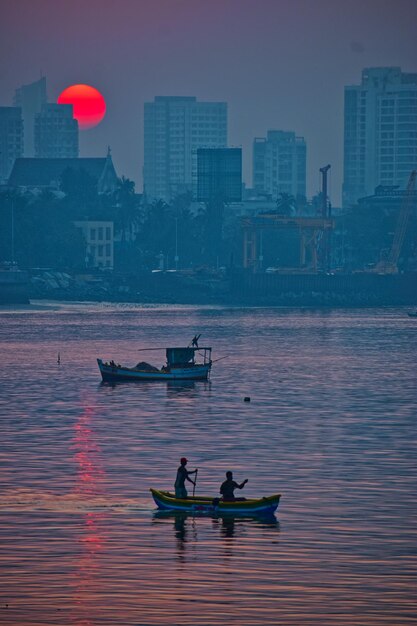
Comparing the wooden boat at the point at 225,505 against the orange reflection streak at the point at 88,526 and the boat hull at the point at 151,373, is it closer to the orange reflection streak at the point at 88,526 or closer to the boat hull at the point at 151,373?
the orange reflection streak at the point at 88,526

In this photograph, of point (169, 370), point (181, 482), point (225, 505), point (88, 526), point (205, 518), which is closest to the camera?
point (225, 505)

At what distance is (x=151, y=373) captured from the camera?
125 metres

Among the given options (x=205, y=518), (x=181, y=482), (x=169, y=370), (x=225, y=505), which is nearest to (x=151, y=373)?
(x=169, y=370)

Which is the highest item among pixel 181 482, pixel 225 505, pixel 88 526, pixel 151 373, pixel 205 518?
pixel 151 373

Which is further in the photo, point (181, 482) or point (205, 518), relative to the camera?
point (205, 518)

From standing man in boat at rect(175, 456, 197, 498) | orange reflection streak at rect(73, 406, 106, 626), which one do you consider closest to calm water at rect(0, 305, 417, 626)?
orange reflection streak at rect(73, 406, 106, 626)

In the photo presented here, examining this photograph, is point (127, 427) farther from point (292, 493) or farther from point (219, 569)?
point (219, 569)

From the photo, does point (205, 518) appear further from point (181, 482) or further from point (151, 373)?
point (151, 373)

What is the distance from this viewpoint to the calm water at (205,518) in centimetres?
4922

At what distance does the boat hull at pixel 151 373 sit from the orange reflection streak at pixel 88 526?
29250mm

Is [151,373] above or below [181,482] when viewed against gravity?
above

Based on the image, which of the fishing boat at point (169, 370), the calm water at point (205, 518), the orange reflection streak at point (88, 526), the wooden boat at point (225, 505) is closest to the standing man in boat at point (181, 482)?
the wooden boat at point (225, 505)

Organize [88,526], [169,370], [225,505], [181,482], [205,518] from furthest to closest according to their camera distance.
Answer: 1. [169,370]
2. [205,518]
3. [181,482]
4. [88,526]
5. [225,505]

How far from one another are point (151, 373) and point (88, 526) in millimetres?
64648
